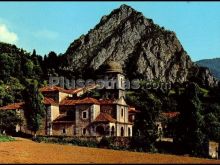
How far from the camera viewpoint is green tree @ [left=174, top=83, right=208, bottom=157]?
50.8 meters

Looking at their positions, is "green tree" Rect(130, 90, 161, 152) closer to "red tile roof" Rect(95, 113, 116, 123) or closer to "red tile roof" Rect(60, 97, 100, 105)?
"red tile roof" Rect(95, 113, 116, 123)

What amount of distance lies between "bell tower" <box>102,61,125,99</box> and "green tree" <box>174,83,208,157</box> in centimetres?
2546

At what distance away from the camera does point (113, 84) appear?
3157 inches

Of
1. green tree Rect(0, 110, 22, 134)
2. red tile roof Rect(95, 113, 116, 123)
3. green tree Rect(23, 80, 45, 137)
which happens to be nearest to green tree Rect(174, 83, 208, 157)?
red tile roof Rect(95, 113, 116, 123)

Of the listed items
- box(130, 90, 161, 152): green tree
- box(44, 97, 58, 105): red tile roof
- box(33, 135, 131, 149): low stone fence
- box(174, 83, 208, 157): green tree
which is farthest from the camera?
box(44, 97, 58, 105): red tile roof

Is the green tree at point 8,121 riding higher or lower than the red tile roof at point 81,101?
lower

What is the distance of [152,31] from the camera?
650 feet

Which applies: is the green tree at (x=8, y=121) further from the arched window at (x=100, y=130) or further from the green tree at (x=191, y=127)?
the green tree at (x=191, y=127)

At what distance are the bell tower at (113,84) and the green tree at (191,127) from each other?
25459 mm

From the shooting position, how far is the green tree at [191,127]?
167 ft

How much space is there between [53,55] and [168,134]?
261 ft

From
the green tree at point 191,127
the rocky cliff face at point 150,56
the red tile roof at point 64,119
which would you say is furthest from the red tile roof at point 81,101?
the rocky cliff face at point 150,56

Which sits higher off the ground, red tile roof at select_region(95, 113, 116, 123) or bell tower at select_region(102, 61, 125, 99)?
bell tower at select_region(102, 61, 125, 99)

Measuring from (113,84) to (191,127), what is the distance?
29.6 m
